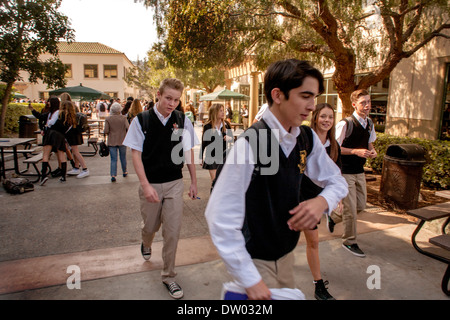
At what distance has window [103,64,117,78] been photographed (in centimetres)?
5169

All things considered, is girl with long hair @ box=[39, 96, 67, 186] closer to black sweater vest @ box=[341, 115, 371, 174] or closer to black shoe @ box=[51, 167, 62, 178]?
black shoe @ box=[51, 167, 62, 178]

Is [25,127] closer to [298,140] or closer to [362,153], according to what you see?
[362,153]

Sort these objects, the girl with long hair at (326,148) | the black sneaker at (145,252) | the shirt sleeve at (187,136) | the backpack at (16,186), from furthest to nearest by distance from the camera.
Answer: the backpack at (16,186) → the black sneaker at (145,252) → the shirt sleeve at (187,136) → the girl with long hair at (326,148)

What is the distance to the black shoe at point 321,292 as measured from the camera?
3.08 meters

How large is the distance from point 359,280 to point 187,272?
1935 mm

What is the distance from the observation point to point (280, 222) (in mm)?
1543

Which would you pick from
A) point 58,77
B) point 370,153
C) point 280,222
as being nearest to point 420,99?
point 370,153

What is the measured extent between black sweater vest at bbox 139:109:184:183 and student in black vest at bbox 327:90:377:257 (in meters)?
2.15

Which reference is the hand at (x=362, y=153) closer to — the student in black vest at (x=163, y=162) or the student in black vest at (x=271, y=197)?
the student in black vest at (x=163, y=162)

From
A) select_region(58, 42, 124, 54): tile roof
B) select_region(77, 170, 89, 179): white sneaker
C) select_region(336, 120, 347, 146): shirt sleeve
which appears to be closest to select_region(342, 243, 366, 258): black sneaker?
select_region(336, 120, 347, 146): shirt sleeve

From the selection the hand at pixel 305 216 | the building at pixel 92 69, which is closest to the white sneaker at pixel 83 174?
the hand at pixel 305 216

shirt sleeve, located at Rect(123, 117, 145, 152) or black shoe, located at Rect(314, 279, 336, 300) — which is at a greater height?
shirt sleeve, located at Rect(123, 117, 145, 152)

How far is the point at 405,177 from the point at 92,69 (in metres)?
54.2

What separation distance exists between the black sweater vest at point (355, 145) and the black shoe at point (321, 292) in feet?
5.29
